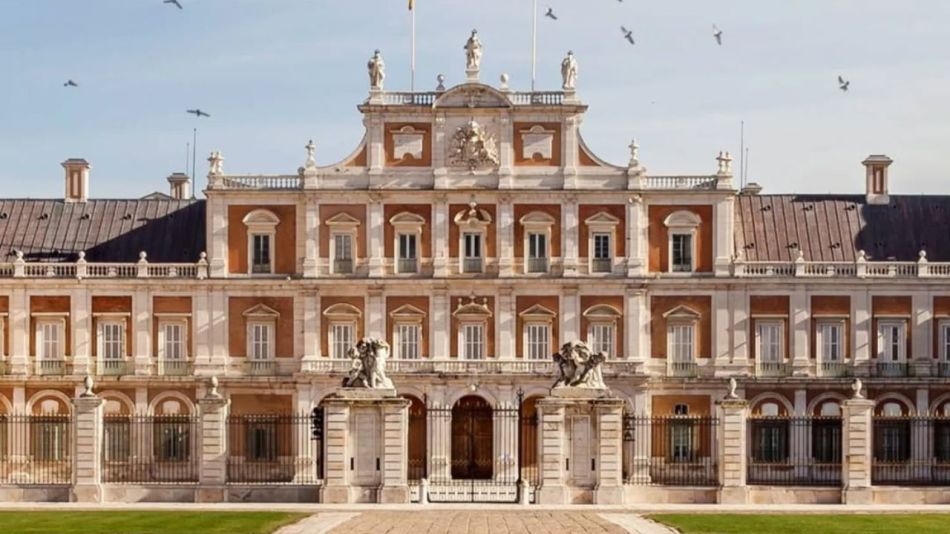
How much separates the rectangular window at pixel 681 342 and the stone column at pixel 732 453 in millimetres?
22040

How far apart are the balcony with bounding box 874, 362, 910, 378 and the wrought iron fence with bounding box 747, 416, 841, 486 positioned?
3687mm

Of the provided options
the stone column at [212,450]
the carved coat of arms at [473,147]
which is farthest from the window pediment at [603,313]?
the stone column at [212,450]

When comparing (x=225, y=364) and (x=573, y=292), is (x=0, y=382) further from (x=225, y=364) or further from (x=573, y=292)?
(x=573, y=292)

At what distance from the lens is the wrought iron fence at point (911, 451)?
2822 inches

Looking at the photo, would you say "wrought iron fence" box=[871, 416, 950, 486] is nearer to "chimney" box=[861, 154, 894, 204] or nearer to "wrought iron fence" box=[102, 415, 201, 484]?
"chimney" box=[861, 154, 894, 204]

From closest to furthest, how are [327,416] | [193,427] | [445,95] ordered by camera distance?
[327,416] → [193,427] → [445,95]

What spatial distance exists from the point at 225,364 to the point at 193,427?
6.57 m

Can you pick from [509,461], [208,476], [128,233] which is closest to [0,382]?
[128,233]

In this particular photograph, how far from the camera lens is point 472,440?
7319cm

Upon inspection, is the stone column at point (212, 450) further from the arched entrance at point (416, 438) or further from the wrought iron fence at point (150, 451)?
the arched entrance at point (416, 438)

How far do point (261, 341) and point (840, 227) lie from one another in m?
22.0

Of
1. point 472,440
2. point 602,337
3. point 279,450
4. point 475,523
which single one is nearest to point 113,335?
point 279,450

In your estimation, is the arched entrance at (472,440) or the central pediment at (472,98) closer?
the arched entrance at (472,440)

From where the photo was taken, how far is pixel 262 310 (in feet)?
252
